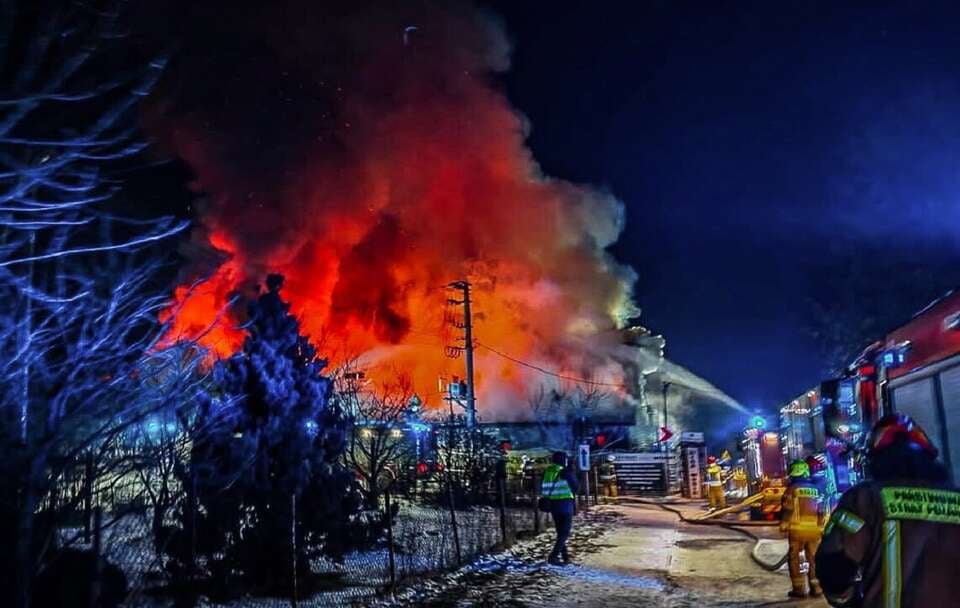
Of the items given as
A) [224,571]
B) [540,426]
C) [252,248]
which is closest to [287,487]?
[224,571]

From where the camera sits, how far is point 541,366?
48406 mm

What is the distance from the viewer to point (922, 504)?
303 cm

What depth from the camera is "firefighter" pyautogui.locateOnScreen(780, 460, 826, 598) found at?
846 centimetres

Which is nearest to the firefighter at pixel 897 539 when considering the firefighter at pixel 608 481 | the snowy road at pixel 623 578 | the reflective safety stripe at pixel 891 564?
the reflective safety stripe at pixel 891 564

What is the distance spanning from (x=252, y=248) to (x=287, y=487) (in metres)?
43.4

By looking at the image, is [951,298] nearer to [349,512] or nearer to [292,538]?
[292,538]

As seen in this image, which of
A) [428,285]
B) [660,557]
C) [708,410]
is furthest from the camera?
[708,410]

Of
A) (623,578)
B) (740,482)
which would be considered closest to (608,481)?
(740,482)

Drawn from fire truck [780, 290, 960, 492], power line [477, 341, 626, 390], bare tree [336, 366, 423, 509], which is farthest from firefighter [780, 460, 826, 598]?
power line [477, 341, 626, 390]

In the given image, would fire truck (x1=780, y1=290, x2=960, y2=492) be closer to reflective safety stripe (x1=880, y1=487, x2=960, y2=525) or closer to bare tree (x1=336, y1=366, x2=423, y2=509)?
reflective safety stripe (x1=880, y1=487, x2=960, y2=525)

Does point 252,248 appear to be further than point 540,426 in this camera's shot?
Yes

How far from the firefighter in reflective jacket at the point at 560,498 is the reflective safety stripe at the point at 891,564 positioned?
8.40 m

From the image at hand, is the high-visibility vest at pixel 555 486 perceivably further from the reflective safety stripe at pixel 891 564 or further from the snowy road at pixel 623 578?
the reflective safety stripe at pixel 891 564

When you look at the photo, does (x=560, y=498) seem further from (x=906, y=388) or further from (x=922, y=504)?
(x=922, y=504)
